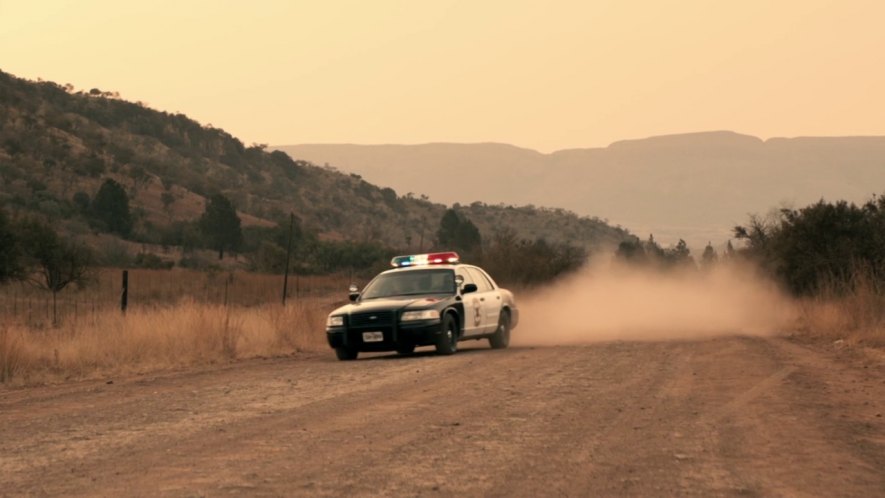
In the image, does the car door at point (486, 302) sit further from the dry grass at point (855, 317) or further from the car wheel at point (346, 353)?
the dry grass at point (855, 317)

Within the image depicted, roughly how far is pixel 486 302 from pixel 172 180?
69.6 meters

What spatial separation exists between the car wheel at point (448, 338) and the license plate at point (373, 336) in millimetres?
955

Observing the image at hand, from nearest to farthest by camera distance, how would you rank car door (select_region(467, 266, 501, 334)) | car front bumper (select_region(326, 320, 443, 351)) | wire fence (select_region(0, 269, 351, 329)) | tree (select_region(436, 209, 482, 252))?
car front bumper (select_region(326, 320, 443, 351)), car door (select_region(467, 266, 501, 334)), wire fence (select_region(0, 269, 351, 329)), tree (select_region(436, 209, 482, 252))

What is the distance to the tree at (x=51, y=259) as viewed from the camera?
41812 millimetres

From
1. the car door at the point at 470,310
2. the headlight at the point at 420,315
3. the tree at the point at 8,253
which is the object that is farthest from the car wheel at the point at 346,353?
the tree at the point at 8,253

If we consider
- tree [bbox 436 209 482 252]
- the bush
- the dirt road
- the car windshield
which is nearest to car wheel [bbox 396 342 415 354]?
the car windshield

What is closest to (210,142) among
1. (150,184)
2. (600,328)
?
(150,184)

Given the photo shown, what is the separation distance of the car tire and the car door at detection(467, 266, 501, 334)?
0.69 ft

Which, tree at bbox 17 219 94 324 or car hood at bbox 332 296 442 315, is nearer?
car hood at bbox 332 296 442 315

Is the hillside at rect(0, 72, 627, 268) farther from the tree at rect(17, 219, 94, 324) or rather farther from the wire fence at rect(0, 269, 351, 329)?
A: the tree at rect(17, 219, 94, 324)

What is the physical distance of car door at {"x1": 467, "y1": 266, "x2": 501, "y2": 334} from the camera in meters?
23.1

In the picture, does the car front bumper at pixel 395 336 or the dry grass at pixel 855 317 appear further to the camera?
the dry grass at pixel 855 317

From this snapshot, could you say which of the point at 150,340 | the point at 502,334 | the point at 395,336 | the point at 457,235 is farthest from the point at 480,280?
the point at 457,235

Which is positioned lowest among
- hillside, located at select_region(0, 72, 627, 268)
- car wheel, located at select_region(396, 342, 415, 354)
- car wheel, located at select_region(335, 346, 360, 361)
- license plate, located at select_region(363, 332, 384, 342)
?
car wheel, located at select_region(335, 346, 360, 361)
